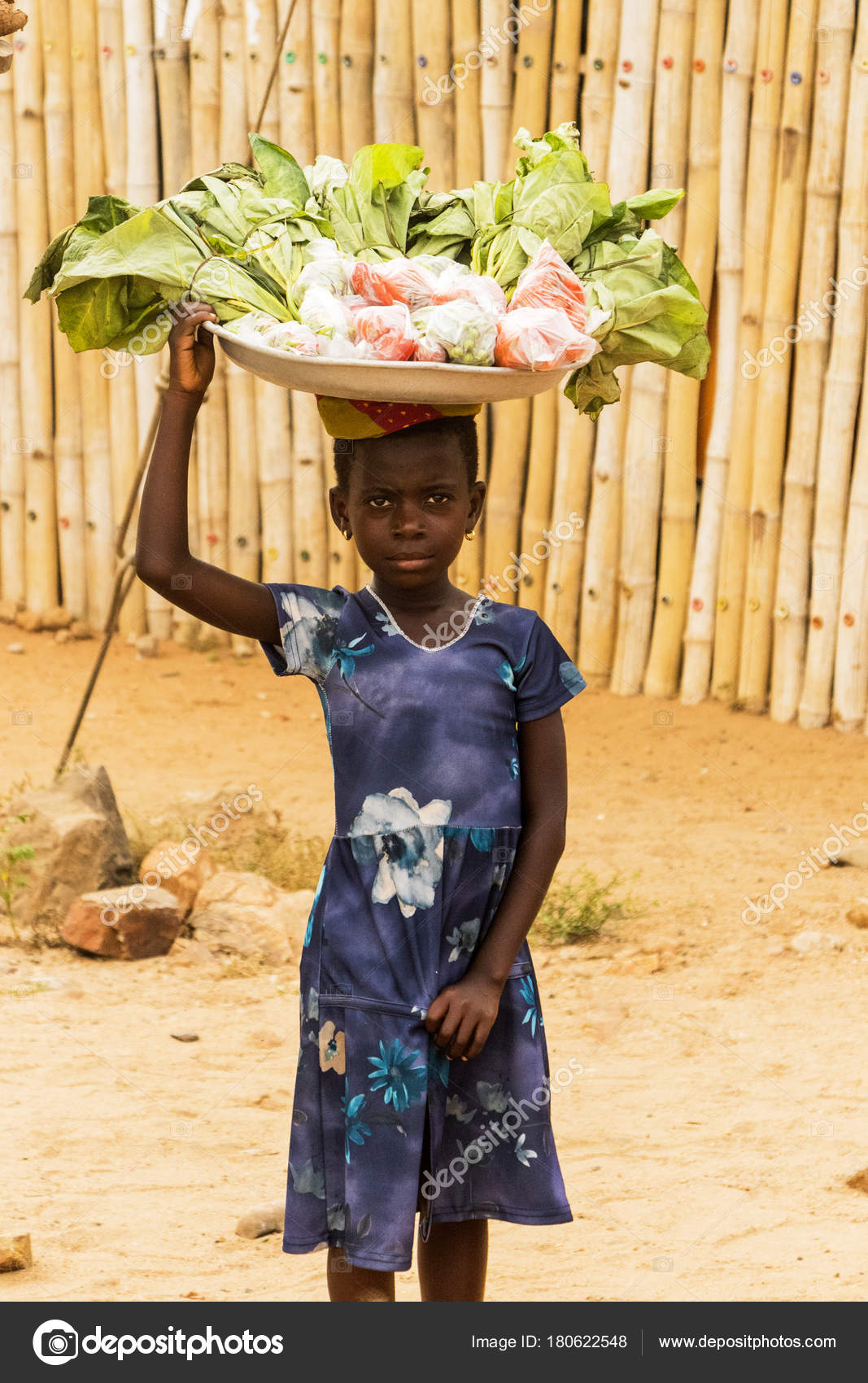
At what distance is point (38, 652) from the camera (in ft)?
24.7

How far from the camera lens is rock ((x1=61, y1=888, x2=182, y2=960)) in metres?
4.64

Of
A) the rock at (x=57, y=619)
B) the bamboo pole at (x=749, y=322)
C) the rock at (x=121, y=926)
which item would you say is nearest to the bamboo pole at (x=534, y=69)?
the bamboo pole at (x=749, y=322)

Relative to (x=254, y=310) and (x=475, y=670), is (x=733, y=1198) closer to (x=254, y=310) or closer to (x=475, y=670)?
(x=475, y=670)

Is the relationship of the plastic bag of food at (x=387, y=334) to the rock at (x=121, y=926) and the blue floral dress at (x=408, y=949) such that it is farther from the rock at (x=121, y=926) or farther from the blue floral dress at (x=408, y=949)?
the rock at (x=121, y=926)

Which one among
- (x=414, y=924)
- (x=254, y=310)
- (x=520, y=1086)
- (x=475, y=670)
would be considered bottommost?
(x=520, y=1086)

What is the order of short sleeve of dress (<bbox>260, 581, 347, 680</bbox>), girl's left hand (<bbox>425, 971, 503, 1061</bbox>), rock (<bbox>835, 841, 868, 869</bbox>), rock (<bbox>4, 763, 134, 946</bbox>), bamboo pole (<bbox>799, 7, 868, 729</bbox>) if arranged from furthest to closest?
bamboo pole (<bbox>799, 7, 868, 729</bbox>)
rock (<bbox>835, 841, 868, 869</bbox>)
rock (<bbox>4, 763, 134, 946</bbox>)
short sleeve of dress (<bbox>260, 581, 347, 680</bbox>)
girl's left hand (<bbox>425, 971, 503, 1061</bbox>)

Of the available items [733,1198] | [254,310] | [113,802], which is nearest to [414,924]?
[254,310]


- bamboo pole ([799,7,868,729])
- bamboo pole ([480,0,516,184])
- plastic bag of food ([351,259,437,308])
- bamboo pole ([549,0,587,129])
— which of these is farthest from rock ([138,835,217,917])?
bamboo pole ([549,0,587,129])

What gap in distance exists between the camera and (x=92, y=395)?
748 cm

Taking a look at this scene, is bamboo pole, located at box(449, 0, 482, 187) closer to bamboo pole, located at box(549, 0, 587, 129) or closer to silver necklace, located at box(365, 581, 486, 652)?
bamboo pole, located at box(549, 0, 587, 129)

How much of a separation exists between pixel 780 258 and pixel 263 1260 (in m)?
4.77

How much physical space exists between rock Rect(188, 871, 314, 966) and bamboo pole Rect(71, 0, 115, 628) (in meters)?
3.10

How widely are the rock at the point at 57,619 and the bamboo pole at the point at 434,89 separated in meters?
2.74

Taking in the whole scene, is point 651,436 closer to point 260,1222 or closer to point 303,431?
point 303,431
